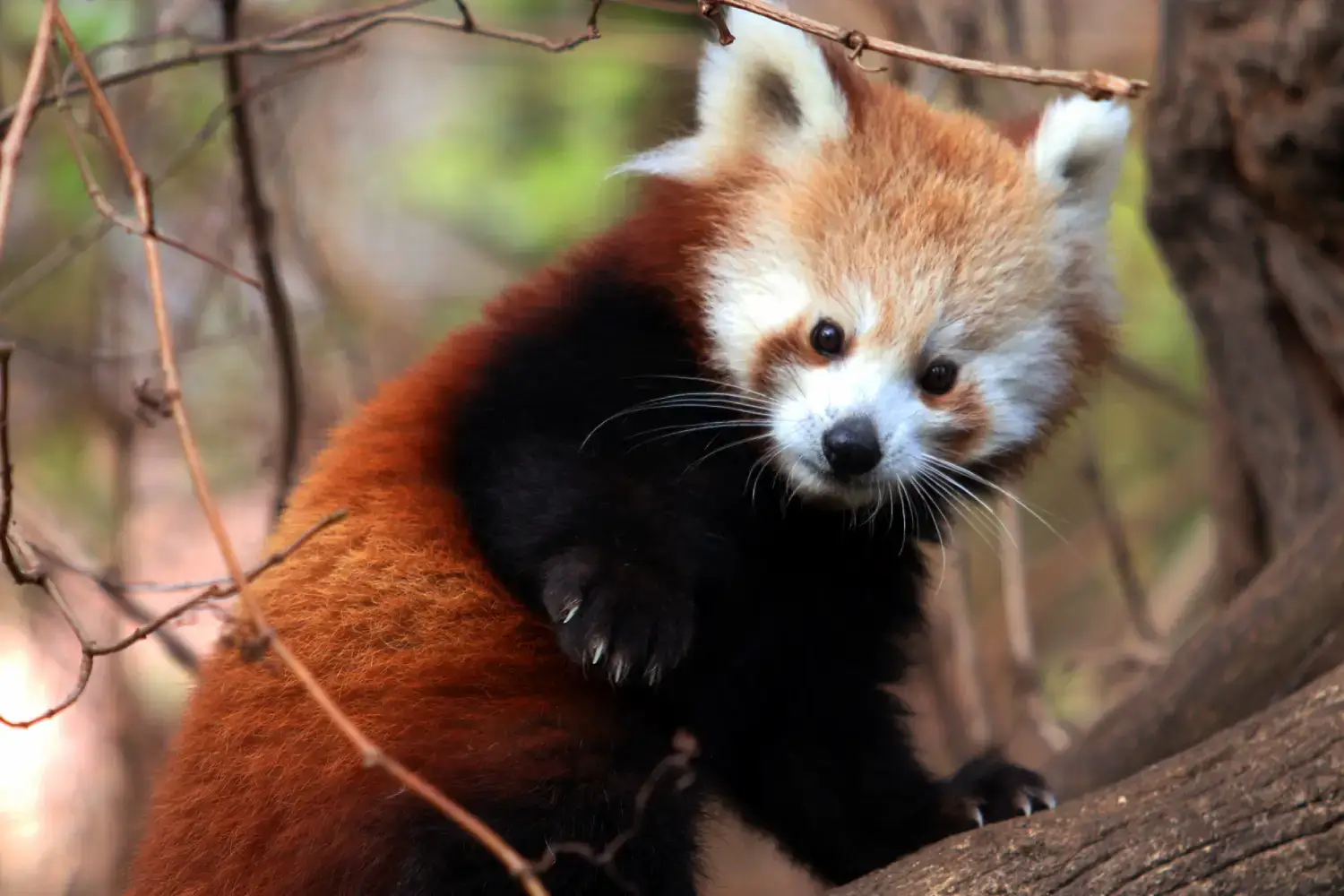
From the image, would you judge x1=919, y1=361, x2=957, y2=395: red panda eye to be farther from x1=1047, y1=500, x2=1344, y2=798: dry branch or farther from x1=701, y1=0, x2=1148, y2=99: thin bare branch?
x1=1047, y1=500, x2=1344, y2=798: dry branch

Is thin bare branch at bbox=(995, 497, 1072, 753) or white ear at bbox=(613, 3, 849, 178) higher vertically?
white ear at bbox=(613, 3, 849, 178)

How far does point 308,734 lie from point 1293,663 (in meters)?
1.94

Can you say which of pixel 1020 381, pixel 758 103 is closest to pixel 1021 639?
pixel 1020 381

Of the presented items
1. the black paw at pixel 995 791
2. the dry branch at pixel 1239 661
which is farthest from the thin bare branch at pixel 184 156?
the dry branch at pixel 1239 661

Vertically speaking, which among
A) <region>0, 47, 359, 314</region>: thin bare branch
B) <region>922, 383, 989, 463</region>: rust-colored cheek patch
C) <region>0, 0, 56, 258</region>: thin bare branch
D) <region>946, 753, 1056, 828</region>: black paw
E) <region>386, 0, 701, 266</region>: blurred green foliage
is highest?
<region>386, 0, 701, 266</region>: blurred green foliage

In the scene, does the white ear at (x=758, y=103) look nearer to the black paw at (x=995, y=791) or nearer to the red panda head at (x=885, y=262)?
the red panda head at (x=885, y=262)

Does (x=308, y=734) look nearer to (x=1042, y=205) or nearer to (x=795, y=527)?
(x=795, y=527)

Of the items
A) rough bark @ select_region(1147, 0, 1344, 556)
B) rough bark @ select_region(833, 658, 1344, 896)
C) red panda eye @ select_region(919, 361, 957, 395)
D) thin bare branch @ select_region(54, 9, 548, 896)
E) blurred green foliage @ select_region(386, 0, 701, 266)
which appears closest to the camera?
thin bare branch @ select_region(54, 9, 548, 896)

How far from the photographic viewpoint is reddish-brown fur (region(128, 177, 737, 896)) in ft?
6.31

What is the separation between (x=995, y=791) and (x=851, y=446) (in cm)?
75

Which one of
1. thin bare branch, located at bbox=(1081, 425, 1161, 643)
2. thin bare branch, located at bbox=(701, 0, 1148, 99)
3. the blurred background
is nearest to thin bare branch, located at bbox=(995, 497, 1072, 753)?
the blurred background

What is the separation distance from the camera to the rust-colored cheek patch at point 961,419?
2289 mm

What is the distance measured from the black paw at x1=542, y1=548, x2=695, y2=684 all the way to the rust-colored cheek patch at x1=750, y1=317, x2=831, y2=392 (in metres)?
0.43

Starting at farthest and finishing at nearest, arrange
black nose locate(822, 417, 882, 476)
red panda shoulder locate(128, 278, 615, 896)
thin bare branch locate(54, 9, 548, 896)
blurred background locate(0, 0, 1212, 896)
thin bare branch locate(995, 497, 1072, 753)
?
thin bare branch locate(995, 497, 1072, 753) < blurred background locate(0, 0, 1212, 896) < black nose locate(822, 417, 882, 476) < red panda shoulder locate(128, 278, 615, 896) < thin bare branch locate(54, 9, 548, 896)
